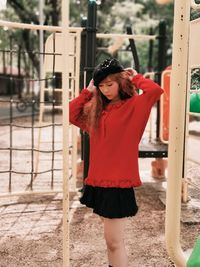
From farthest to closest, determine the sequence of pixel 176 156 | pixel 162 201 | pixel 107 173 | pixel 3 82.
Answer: pixel 3 82 → pixel 162 201 → pixel 107 173 → pixel 176 156

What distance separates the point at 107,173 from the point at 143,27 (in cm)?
1915

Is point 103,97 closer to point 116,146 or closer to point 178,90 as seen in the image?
point 116,146

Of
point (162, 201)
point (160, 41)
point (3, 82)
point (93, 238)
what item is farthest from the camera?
point (3, 82)

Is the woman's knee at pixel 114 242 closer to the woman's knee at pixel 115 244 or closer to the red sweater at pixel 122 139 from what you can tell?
the woman's knee at pixel 115 244

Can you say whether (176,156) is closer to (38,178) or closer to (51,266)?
(51,266)

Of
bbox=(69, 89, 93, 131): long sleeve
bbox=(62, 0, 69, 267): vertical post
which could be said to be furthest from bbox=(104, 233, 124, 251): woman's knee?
bbox=(69, 89, 93, 131): long sleeve

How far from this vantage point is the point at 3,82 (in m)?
40.8

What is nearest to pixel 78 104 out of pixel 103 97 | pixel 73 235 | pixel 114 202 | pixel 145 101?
pixel 103 97

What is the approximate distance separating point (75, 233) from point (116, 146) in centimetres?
136

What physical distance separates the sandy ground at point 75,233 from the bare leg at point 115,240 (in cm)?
51

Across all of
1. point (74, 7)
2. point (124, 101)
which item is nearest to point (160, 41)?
point (124, 101)

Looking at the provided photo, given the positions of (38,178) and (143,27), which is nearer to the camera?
(38,178)

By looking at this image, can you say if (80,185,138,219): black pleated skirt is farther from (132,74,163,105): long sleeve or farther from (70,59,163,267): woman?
(132,74,163,105): long sleeve

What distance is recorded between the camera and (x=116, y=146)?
218cm
